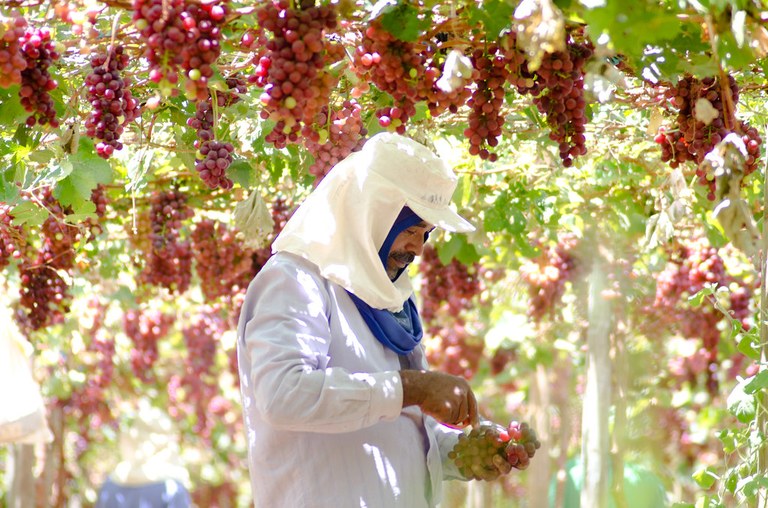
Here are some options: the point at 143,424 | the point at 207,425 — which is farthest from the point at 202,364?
the point at 207,425

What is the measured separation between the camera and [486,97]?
3256 mm

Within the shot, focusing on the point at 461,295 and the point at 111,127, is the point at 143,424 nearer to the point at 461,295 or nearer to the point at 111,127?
the point at 461,295

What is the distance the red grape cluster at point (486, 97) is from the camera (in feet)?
10.5

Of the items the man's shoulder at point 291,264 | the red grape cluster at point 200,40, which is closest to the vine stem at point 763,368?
the man's shoulder at point 291,264

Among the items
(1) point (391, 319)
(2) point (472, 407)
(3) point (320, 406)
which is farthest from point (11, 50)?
(2) point (472, 407)

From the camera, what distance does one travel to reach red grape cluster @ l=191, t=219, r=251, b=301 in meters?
6.57

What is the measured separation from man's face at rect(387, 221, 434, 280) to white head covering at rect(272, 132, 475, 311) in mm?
67

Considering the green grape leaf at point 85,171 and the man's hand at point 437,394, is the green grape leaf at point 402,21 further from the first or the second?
the green grape leaf at point 85,171

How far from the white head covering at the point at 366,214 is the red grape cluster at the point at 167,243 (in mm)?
2878

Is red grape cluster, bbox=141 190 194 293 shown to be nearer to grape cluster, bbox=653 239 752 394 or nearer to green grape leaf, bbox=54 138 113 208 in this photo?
green grape leaf, bbox=54 138 113 208

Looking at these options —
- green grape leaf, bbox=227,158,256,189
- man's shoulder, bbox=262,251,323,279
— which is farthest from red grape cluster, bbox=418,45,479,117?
green grape leaf, bbox=227,158,256,189

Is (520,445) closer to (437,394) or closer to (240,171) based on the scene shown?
(437,394)

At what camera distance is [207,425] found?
17.1 meters

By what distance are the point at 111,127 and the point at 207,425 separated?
13996 millimetres
